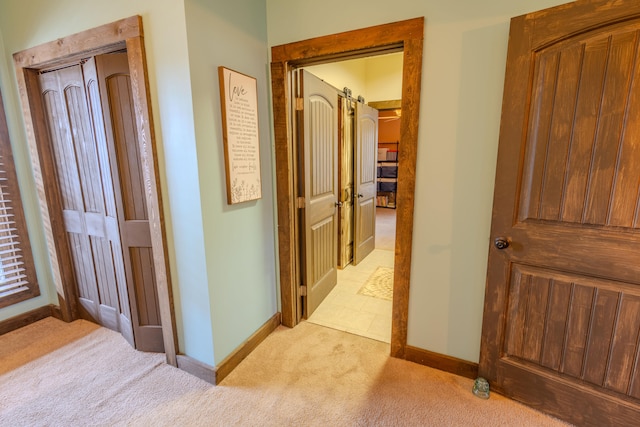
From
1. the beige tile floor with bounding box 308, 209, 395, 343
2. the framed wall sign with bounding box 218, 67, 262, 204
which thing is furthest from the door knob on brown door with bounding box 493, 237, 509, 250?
the framed wall sign with bounding box 218, 67, 262, 204

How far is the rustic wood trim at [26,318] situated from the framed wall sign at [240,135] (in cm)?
212

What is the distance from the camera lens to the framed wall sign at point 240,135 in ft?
5.55

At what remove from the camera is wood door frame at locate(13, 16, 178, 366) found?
5.20 feet

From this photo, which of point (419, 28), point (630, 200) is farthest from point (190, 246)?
point (630, 200)

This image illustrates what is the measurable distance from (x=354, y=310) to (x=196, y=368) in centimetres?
135

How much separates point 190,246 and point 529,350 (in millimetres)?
1900

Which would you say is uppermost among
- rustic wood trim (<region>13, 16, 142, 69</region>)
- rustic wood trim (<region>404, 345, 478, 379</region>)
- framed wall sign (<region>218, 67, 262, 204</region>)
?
rustic wood trim (<region>13, 16, 142, 69</region>)

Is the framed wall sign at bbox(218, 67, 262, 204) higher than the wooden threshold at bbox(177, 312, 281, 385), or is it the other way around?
the framed wall sign at bbox(218, 67, 262, 204)

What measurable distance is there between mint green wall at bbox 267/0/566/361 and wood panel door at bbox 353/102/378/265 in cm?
178

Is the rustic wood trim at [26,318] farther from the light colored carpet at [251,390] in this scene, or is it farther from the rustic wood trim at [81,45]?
the rustic wood trim at [81,45]

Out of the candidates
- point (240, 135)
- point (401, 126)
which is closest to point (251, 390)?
point (240, 135)

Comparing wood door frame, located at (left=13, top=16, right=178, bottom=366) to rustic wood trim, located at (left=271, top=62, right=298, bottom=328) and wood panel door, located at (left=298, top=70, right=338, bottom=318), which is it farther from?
wood panel door, located at (left=298, top=70, right=338, bottom=318)

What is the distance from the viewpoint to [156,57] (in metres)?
1.55

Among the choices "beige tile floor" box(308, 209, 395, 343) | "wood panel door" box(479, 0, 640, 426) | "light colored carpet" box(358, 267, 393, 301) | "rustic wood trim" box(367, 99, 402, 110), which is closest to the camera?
"wood panel door" box(479, 0, 640, 426)
